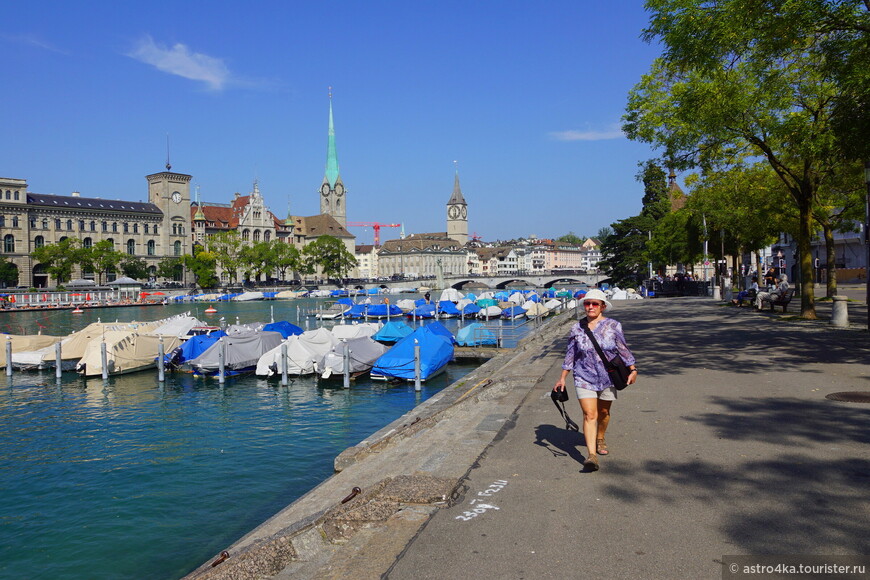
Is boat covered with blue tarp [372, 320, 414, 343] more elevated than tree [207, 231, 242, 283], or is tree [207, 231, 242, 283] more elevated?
tree [207, 231, 242, 283]

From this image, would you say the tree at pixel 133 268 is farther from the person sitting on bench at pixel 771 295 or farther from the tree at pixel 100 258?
the person sitting on bench at pixel 771 295

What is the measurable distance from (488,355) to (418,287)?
445 feet

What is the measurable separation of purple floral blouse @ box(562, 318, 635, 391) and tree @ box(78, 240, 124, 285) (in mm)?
125822

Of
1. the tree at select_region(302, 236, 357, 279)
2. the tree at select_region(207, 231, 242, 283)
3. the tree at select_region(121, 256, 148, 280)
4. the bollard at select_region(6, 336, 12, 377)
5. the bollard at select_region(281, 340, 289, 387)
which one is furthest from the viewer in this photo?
the tree at select_region(302, 236, 357, 279)

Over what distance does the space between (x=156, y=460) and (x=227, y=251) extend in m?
131

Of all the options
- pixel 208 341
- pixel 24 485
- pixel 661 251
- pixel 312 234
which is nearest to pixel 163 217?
pixel 312 234

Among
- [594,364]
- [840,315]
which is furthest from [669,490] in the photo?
[840,315]

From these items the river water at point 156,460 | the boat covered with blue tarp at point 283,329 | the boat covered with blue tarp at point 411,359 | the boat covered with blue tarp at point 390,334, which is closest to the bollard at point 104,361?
the river water at point 156,460

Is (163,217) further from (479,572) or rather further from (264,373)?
(479,572)

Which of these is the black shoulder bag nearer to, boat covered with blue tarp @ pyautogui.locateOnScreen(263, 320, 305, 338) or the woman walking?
the woman walking

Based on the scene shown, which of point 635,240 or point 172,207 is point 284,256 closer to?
point 172,207

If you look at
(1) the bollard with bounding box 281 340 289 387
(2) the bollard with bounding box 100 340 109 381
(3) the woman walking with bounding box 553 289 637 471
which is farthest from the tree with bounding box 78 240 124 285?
(3) the woman walking with bounding box 553 289 637 471

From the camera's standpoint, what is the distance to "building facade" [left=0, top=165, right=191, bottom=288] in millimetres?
120375

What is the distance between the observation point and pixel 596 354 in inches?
317
